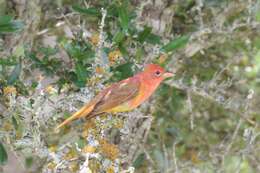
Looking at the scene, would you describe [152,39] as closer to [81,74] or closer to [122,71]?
[122,71]

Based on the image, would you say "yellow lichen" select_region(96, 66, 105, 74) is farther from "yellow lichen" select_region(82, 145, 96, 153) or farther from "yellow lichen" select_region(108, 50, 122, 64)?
"yellow lichen" select_region(82, 145, 96, 153)

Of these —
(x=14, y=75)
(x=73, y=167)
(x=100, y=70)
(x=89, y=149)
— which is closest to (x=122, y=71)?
(x=100, y=70)

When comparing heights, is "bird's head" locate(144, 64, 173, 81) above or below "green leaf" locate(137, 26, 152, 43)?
below

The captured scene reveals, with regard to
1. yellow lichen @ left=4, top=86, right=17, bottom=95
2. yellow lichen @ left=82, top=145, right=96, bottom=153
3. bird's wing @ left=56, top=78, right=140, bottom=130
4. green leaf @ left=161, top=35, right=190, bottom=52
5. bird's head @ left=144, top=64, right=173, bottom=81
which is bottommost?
yellow lichen @ left=82, top=145, right=96, bottom=153

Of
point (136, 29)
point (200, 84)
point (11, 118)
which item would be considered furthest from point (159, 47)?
point (11, 118)

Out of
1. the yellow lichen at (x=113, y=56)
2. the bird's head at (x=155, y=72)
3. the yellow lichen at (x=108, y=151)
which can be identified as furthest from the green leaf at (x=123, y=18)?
the yellow lichen at (x=108, y=151)

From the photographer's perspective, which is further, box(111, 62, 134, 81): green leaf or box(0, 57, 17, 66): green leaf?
box(111, 62, 134, 81): green leaf

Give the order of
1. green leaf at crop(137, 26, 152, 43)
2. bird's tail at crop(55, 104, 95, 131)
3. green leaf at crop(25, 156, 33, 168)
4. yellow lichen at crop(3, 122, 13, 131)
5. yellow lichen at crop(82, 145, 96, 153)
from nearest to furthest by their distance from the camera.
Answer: yellow lichen at crop(82, 145, 96, 153)
bird's tail at crop(55, 104, 95, 131)
yellow lichen at crop(3, 122, 13, 131)
green leaf at crop(137, 26, 152, 43)
green leaf at crop(25, 156, 33, 168)

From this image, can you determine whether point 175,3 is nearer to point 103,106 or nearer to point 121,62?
point 121,62

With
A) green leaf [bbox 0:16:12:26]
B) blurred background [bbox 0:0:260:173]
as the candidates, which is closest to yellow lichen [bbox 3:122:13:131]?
blurred background [bbox 0:0:260:173]
